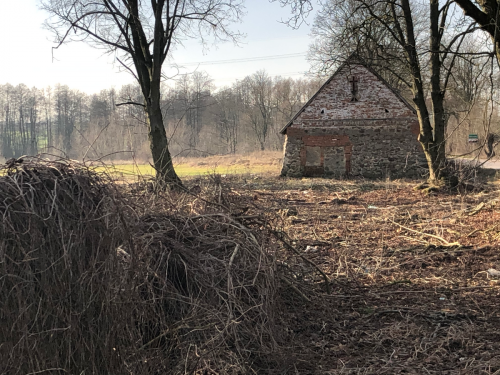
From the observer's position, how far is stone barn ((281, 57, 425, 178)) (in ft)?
73.1

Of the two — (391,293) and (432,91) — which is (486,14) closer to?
(391,293)

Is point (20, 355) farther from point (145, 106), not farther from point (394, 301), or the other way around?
point (145, 106)

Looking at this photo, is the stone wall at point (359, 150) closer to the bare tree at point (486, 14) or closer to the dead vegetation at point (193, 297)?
the bare tree at point (486, 14)

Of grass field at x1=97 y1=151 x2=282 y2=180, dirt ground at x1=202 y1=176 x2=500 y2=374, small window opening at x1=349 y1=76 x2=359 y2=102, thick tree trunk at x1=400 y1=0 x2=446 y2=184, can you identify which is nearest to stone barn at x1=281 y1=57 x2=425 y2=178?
small window opening at x1=349 y1=76 x2=359 y2=102

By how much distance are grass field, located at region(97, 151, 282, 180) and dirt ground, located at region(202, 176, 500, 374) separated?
138 centimetres

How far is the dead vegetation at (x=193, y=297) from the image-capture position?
278 cm

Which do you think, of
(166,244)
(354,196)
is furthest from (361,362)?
Result: (354,196)

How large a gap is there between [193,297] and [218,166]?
32.8 metres

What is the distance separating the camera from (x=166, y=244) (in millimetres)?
3932

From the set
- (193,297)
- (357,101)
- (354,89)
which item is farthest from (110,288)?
(354,89)

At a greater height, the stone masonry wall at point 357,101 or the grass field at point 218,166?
the stone masonry wall at point 357,101

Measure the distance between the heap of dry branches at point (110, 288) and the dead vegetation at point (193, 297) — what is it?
0.03 ft

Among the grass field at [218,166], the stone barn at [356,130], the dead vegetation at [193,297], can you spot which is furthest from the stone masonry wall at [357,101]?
the dead vegetation at [193,297]

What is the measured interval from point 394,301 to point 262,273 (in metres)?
2.01
